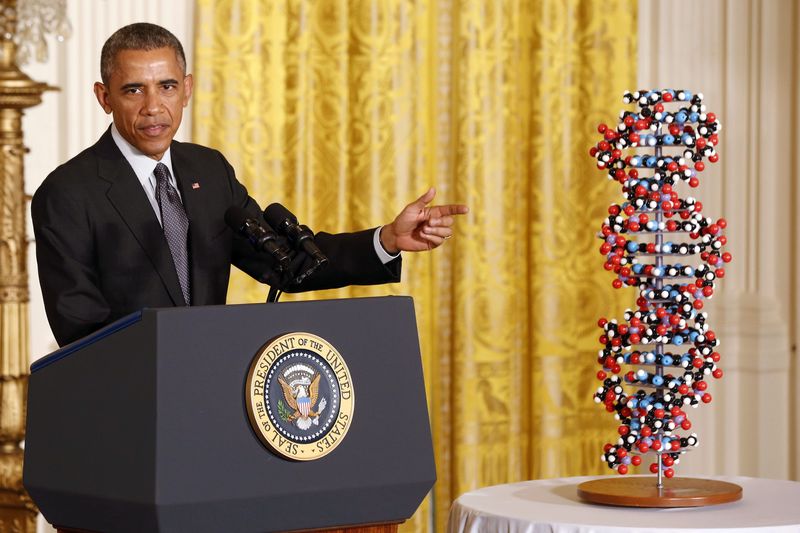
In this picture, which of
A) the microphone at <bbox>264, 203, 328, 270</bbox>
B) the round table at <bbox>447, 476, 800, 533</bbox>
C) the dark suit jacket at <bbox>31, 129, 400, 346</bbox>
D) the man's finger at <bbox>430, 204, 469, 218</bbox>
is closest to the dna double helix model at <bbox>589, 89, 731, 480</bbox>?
the round table at <bbox>447, 476, 800, 533</bbox>

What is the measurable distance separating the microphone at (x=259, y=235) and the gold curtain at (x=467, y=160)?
2.42 m

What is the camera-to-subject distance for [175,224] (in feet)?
8.25

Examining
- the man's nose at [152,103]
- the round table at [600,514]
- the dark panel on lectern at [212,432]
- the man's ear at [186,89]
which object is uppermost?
the man's ear at [186,89]

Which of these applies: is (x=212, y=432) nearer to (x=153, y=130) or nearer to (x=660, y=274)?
(x=153, y=130)

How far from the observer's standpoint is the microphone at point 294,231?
219 cm

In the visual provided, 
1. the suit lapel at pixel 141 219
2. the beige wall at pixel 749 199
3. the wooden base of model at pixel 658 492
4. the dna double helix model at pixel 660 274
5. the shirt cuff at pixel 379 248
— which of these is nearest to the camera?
the suit lapel at pixel 141 219

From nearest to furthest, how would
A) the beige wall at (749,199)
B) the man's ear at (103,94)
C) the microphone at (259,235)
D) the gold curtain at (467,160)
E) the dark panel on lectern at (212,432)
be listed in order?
the dark panel on lectern at (212,432)
the microphone at (259,235)
the man's ear at (103,94)
the gold curtain at (467,160)
the beige wall at (749,199)

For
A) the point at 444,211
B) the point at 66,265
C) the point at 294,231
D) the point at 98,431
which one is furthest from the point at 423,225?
Answer: the point at 98,431

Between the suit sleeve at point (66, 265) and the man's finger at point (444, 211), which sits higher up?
the man's finger at point (444, 211)

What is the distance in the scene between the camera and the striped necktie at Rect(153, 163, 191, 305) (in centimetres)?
250

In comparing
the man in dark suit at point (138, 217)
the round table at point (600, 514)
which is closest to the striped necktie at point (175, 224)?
the man in dark suit at point (138, 217)

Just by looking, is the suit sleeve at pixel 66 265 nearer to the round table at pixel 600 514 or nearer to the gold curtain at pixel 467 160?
the round table at pixel 600 514

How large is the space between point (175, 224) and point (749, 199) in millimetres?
3343

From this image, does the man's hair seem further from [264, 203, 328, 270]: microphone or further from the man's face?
[264, 203, 328, 270]: microphone
